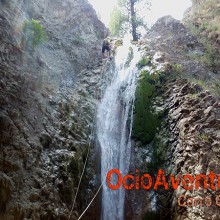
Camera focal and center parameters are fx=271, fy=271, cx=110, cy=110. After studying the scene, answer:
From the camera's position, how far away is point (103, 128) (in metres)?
12.6

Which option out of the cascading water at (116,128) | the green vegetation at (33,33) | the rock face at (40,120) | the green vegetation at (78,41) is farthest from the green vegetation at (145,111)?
the green vegetation at (78,41)

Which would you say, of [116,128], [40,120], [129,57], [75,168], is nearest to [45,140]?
[40,120]

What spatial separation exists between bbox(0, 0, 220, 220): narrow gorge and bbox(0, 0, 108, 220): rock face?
37 mm

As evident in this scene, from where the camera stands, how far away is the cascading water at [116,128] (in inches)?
406

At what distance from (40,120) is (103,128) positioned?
367cm

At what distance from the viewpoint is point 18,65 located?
34.1 ft

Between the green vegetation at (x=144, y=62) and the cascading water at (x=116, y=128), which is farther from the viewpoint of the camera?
the green vegetation at (x=144, y=62)

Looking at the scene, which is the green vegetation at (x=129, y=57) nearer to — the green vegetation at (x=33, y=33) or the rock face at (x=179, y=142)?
the rock face at (x=179, y=142)

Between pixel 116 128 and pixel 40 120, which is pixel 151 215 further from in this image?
pixel 40 120

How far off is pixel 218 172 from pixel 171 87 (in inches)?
199

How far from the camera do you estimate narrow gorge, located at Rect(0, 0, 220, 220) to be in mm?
8078

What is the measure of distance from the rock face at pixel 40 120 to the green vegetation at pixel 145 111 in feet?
6.97

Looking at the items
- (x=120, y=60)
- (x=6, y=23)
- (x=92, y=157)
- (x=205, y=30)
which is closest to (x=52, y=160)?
(x=92, y=157)

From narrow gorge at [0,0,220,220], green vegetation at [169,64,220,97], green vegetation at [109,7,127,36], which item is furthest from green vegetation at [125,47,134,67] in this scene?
green vegetation at [109,7,127,36]
